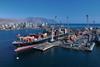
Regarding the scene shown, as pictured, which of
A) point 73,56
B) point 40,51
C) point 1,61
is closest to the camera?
point 1,61

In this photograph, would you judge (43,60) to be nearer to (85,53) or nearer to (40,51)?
(40,51)

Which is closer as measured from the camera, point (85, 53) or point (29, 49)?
point (85, 53)

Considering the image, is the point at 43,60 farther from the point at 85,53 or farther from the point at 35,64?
the point at 85,53

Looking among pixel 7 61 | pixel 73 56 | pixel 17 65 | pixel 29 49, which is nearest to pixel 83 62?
pixel 73 56

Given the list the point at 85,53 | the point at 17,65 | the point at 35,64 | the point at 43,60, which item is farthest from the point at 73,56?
the point at 17,65


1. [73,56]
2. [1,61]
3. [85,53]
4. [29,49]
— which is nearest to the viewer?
[1,61]

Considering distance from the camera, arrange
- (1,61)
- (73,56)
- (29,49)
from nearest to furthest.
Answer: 1. (1,61)
2. (73,56)
3. (29,49)

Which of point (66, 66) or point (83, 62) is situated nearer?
point (66, 66)

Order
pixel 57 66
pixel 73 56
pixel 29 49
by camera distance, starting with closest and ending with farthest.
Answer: pixel 57 66
pixel 73 56
pixel 29 49
